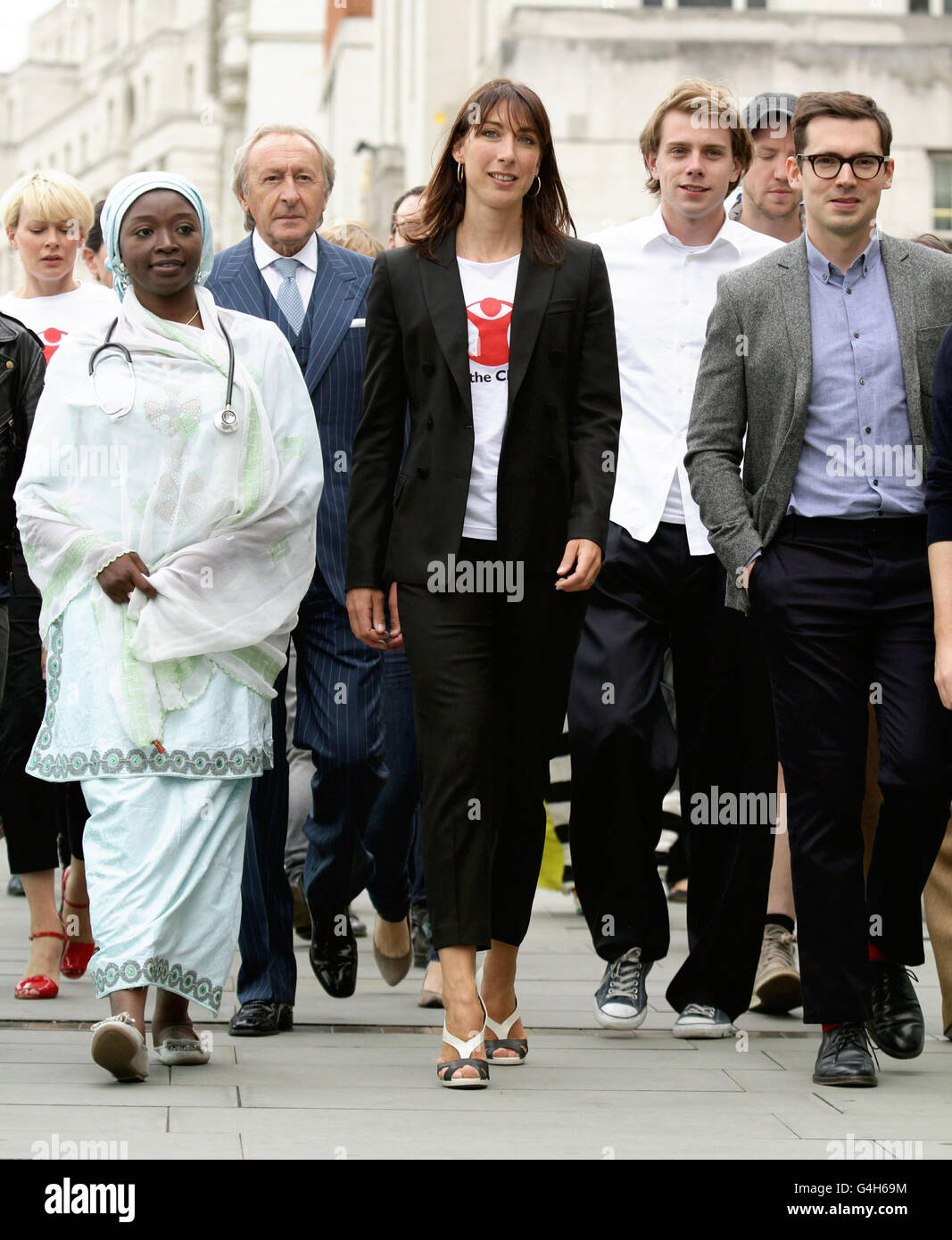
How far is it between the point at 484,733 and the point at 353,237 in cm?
378

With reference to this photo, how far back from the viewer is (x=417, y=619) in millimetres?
5742

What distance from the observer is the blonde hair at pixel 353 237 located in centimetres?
891

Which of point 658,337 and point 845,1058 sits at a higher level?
point 658,337

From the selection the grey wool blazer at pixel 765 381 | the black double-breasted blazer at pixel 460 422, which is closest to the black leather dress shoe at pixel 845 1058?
the grey wool blazer at pixel 765 381

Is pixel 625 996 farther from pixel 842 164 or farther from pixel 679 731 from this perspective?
pixel 842 164

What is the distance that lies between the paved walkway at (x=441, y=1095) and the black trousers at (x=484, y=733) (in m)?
0.45

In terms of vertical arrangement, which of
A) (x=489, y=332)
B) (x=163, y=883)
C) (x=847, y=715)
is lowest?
(x=163, y=883)

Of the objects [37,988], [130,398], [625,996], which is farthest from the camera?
[37,988]

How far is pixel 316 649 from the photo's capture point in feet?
21.4

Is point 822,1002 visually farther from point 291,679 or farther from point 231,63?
point 231,63

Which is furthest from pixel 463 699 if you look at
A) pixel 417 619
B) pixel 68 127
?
pixel 68 127

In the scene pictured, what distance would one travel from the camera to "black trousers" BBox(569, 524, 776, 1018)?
6.41 m

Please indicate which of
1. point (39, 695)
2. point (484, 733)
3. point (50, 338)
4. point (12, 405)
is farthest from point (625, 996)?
point (50, 338)

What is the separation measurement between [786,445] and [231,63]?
269 ft
